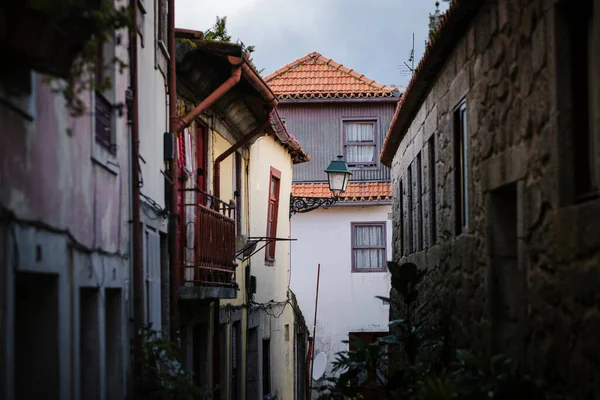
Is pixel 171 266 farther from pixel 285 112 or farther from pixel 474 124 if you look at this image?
pixel 285 112

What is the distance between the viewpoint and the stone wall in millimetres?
6398

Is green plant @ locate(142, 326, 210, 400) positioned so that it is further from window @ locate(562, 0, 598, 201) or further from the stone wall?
window @ locate(562, 0, 598, 201)

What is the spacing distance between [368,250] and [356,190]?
1564 mm

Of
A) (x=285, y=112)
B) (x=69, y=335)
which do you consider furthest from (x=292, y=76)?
(x=69, y=335)

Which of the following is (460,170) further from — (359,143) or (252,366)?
(359,143)

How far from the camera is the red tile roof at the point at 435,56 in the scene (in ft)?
30.5

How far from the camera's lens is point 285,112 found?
2920cm

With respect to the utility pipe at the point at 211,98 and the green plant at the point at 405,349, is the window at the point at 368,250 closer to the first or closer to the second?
the utility pipe at the point at 211,98

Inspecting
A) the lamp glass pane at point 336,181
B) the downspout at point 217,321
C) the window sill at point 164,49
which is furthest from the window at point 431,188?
the lamp glass pane at point 336,181

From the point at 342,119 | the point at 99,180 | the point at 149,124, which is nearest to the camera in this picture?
the point at 99,180

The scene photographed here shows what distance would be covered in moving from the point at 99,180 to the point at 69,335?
1.44m

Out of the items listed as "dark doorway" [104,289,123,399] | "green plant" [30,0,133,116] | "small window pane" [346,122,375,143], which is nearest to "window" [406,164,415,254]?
"dark doorway" [104,289,123,399]

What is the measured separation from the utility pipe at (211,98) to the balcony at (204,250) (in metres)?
0.73

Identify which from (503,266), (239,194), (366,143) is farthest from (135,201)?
(366,143)
